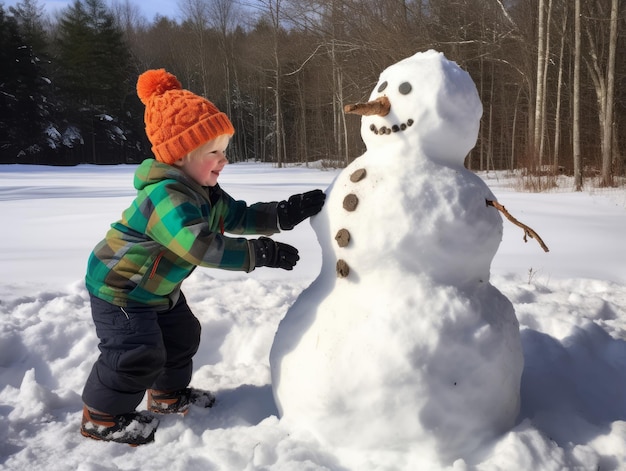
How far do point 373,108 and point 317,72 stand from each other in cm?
1797

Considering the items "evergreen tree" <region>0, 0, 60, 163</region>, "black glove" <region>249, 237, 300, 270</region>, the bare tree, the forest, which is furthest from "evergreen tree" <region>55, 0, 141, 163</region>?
"black glove" <region>249, 237, 300, 270</region>

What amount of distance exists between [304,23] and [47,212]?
367 inches

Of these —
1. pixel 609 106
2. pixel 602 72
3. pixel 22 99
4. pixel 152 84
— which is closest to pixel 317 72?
pixel 602 72

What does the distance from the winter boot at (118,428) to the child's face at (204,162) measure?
78 cm

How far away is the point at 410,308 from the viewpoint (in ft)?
4.44

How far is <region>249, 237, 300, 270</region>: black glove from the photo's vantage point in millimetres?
1520

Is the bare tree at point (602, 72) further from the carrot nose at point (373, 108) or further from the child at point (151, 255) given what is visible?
the child at point (151, 255)

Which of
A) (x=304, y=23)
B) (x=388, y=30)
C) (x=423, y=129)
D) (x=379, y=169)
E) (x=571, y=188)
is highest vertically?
(x=304, y=23)

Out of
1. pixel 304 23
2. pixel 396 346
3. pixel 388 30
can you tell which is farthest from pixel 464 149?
pixel 304 23

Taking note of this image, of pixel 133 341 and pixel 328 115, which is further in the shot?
pixel 328 115

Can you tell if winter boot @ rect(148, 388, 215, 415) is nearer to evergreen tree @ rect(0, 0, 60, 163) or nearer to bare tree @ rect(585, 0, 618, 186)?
bare tree @ rect(585, 0, 618, 186)

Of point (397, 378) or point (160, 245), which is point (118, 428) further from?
point (397, 378)

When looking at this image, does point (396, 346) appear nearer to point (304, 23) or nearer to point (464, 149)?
point (464, 149)

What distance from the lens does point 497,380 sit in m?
1.39
